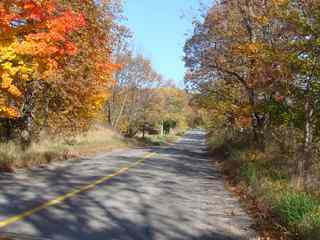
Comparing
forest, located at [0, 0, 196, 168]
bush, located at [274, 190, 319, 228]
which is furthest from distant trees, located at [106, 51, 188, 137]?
bush, located at [274, 190, 319, 228]

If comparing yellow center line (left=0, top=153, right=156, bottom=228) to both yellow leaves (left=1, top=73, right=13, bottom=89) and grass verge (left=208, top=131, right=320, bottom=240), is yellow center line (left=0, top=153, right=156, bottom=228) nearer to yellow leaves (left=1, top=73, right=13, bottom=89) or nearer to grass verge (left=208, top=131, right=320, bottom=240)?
grass verge (left=208, top=131, right=320, bottom=240)

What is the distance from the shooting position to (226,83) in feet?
102

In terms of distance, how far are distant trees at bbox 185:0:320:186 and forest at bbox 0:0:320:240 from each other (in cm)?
5

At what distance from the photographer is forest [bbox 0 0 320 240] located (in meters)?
13.2

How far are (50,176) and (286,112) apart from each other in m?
8.47

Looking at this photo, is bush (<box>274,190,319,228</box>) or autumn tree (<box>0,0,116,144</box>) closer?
bush (<box>274,190,319,228</box>)

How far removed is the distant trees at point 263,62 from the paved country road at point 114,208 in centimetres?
366

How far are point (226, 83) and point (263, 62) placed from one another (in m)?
13.8

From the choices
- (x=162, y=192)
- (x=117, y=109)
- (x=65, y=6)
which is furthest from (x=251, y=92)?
(x=117, y=109)

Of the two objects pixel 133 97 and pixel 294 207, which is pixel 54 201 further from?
pixel 133 97

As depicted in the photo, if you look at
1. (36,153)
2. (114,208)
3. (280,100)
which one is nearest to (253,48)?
(280,100)

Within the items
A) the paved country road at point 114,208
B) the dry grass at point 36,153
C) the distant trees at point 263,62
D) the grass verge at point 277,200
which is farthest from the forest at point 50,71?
the grass verge at point 277,200

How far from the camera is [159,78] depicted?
68.6m

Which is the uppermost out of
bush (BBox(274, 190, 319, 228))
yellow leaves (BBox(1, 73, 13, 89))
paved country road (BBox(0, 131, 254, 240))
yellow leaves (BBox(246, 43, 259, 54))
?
yellow leaves (BBox(246, 43, 259, 54))
